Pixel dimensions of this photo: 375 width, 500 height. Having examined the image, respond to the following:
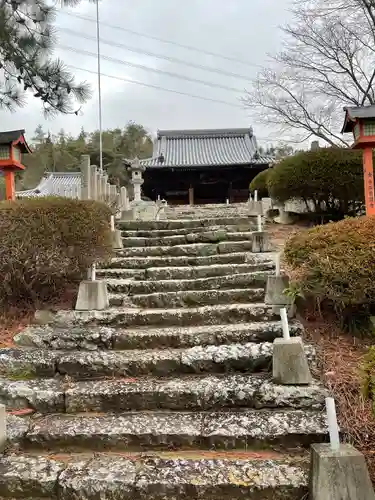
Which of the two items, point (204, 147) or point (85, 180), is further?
point (204, 147)

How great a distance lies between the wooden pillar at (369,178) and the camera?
5272 millimetres

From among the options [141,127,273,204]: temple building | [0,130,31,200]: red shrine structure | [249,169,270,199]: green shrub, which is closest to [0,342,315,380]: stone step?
[0,130,31,200]: red shrine structure

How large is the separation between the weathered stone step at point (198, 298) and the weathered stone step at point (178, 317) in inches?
9.6

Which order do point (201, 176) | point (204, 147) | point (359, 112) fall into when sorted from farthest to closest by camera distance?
point (204, 147) < point (201, 176) < point (359, 112)

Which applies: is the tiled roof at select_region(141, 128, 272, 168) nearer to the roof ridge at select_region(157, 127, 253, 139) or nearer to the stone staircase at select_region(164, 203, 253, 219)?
the roof ridge at select_region(157, 127, 253, 139)

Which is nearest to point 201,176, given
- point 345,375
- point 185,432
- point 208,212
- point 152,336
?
point 208,212

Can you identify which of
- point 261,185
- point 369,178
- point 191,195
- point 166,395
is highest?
point 191,195

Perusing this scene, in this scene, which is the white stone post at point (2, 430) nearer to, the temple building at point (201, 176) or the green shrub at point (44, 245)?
the green shrub at point (44, 245)

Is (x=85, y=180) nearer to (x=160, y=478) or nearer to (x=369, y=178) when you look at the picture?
(x=369, y=178)

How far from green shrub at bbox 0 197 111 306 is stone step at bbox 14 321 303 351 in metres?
0.60

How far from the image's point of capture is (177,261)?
17.8 feet

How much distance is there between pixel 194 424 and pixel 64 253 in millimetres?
2188

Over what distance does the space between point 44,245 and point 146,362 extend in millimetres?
1555

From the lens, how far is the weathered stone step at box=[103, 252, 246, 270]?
5.38 metres
